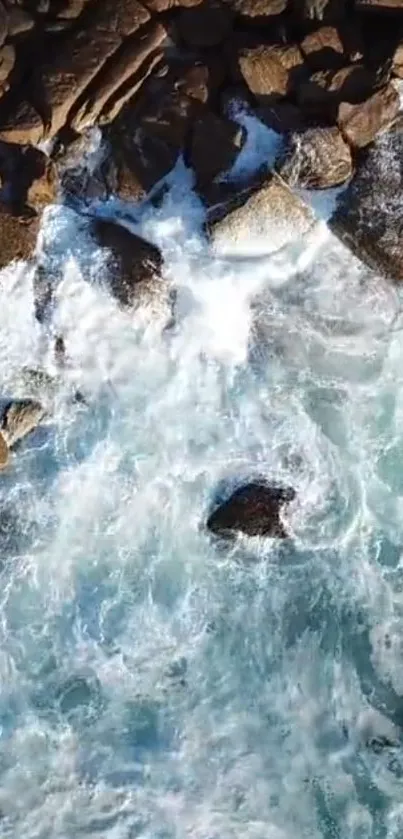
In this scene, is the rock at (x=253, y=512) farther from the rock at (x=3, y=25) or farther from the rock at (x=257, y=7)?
the rock at (x=3, y=25)

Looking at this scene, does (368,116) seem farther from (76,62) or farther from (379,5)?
(76,62)

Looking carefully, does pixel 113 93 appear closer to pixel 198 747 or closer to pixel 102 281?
pixel 102 281

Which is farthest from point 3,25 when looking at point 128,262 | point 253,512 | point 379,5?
point 253,512

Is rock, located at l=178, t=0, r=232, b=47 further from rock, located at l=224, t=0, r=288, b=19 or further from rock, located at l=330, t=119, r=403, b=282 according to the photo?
rock, located at l=330, t=119, r=403, b=282

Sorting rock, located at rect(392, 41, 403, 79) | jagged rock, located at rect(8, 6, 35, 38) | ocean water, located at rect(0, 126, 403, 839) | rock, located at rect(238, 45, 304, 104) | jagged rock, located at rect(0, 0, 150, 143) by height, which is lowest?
ocean water, located at rect(0, 126, 403, 839)

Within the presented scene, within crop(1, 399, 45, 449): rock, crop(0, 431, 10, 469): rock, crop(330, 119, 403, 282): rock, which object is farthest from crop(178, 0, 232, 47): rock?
crop(0, 431, 10, 469): rock

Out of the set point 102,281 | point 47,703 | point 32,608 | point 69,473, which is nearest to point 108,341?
point 102,281

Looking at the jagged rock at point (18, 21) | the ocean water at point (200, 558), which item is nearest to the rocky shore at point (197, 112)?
the jagged rock at point (18, 21)
